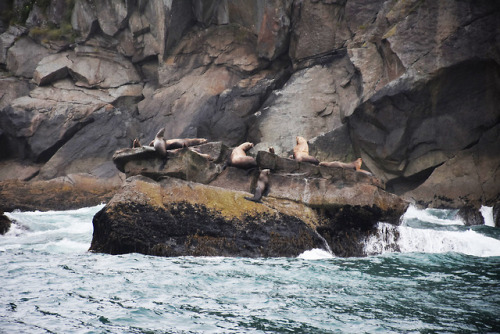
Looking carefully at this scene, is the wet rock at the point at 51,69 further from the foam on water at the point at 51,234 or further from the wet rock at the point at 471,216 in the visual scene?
the wet rock at the point at 471,216

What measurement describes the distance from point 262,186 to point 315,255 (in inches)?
78.3

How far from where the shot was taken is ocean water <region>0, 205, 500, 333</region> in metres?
5.85

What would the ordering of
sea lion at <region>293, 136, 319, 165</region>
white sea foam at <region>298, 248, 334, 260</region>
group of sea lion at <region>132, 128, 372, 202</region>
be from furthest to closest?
1. sea lion at <region>293, 136, 319, 165</region>
2. group of sea lion at <region>132, 128, 372, 202</region>
3. white sea foam at <region>298, 248, 334, 260</region>

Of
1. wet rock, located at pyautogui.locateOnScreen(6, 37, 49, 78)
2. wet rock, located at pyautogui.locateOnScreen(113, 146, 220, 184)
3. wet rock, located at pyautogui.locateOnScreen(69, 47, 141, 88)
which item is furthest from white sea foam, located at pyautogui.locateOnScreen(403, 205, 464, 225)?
wet rock, located at pyautogui.locateOnScreen(6, 37, 49, 78)

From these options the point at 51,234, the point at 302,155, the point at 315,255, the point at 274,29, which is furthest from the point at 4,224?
the point at 274,29

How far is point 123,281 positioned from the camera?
7.59m

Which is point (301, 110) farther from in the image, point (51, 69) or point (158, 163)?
point (51, 69)

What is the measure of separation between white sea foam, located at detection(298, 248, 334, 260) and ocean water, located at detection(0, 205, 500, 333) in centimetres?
3

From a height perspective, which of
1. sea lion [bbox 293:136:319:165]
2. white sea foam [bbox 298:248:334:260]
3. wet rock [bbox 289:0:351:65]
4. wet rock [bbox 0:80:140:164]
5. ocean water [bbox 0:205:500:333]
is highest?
wet rock [bbox 289:0:351:65]

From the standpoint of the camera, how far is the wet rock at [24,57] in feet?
90.5

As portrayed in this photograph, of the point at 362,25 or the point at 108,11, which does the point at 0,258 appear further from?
the point at 108,11

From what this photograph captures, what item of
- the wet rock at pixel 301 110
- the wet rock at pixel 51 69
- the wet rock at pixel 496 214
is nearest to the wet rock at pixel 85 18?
the wet rock at pixel 51 69

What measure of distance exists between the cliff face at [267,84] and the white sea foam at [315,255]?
32.3ft

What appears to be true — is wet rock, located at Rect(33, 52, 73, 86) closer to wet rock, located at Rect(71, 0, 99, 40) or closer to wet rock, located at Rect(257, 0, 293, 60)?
wet rock, located at Rect(71, 0, 99, 40)
